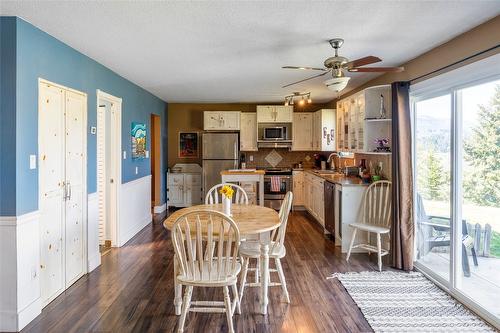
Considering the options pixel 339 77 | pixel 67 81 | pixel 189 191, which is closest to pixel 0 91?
pixel 67 81

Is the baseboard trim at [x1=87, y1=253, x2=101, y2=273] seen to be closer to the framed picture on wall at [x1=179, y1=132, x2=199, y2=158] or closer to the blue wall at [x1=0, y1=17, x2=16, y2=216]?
the blue wall at [x1=0, y1=17, x2=16, y2=216]

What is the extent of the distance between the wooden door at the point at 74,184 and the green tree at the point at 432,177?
12.6 ft

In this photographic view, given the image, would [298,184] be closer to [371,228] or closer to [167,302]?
[371,228]

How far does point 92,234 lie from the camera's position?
3.85 m

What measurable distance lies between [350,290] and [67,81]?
3493 millimetres

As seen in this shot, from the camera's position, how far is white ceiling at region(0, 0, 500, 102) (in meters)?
2.46

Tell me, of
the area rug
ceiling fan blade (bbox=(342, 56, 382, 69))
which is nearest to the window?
the area rug

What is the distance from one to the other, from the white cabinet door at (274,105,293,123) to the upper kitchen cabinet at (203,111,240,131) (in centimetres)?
86

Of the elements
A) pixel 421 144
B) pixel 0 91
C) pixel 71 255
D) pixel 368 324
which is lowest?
pixel 368 324

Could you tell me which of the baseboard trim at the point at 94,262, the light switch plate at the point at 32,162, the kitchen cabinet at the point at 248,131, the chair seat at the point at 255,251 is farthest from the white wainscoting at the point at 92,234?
the kitchen cabinet at the point at 248,131

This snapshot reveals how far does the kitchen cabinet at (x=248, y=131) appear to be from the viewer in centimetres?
742

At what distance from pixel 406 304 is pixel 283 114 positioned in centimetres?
499

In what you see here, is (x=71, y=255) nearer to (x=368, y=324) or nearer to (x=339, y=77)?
(x=368, y=324)

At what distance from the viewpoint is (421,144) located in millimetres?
3934
